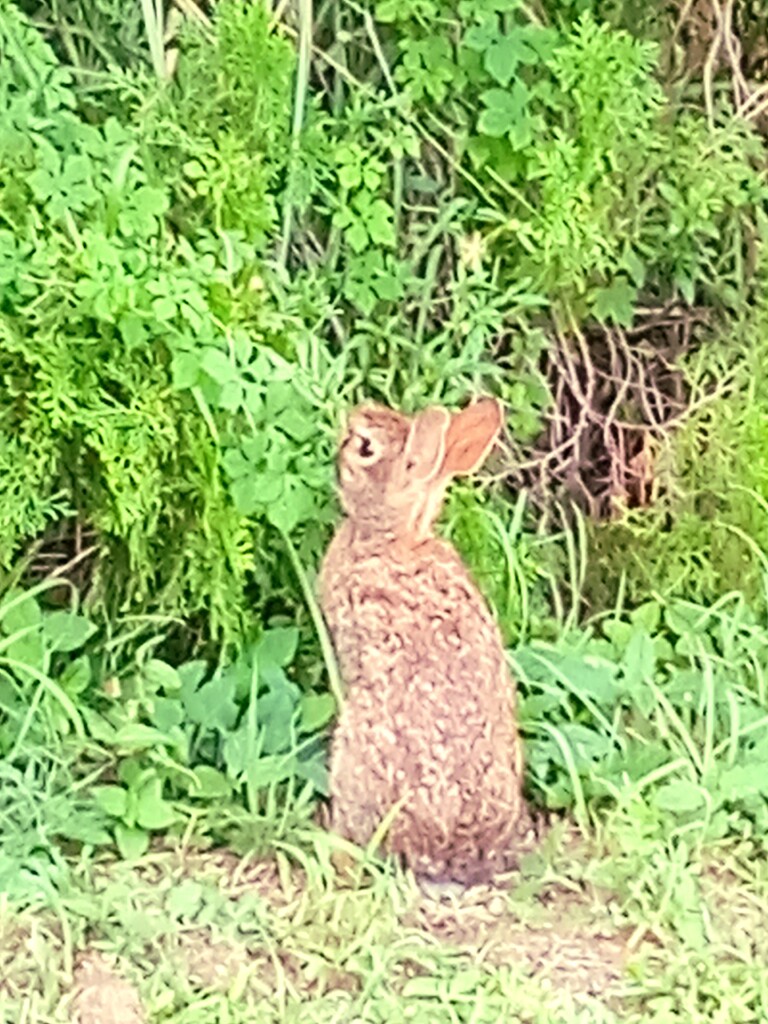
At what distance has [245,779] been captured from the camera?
4.34ft

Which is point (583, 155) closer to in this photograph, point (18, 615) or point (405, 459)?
point (405, 459)

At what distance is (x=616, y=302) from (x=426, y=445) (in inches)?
15.2

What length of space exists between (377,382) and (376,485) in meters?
0.24

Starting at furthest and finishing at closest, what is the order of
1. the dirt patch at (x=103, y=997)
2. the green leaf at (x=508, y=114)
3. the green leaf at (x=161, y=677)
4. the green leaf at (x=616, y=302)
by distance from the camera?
the green leaf at (x=616, y=302), the green leaf at (x=508, y=114), the green leaf at (x=161, y=677), the dirt patch at (x=103, y=997)

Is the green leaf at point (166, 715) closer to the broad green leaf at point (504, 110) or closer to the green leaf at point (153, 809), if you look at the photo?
the green leaf at point (153, 809)

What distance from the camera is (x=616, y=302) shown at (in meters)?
1.56

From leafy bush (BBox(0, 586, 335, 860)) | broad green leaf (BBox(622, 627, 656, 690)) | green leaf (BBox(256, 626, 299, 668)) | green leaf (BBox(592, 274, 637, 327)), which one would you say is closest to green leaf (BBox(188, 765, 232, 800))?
leafy bush (BBox(0, 586, 335, 860))

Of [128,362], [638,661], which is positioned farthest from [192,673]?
[638,661]

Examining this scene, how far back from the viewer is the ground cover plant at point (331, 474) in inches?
47.9

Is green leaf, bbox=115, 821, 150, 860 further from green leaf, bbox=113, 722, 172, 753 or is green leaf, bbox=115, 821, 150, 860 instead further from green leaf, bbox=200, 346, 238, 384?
green leaf, bbox=200, 346, 238, 384

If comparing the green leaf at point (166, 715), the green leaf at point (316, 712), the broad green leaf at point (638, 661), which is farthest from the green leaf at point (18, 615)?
the broad green leaf at point (638, 661)

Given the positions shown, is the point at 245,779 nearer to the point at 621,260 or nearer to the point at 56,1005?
the point at 56,1005

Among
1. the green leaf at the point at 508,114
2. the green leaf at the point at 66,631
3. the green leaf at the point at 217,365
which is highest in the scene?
the green leaf at the point at 508,114

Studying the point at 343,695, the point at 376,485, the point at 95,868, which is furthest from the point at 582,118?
the point at 95,868
